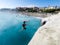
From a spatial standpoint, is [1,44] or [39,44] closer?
[39,44]

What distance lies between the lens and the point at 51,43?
1269 centimetres

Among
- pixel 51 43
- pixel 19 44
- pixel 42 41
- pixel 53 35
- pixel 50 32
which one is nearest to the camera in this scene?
pixel 51 43

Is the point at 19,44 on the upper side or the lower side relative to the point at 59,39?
lower

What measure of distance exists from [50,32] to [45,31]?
633 millimetres

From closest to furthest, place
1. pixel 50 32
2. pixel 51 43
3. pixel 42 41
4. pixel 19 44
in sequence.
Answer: pixel 51 43 → pixel 42 41 → pixel 50 32 → pixel 19 44

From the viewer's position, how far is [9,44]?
22734mm

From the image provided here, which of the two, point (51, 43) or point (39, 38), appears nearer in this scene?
point (51, 43)

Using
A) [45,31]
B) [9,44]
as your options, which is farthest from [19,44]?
[45,31]

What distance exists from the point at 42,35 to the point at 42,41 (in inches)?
62.7

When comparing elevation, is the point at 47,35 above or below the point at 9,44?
above

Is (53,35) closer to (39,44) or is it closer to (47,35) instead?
(47,35)

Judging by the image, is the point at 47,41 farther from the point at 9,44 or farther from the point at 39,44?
the point at 9,44

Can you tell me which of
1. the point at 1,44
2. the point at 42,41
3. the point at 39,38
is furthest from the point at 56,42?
the point at 1,44

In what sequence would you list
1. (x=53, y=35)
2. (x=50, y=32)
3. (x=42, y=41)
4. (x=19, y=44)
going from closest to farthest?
(x=42, y=41), (x=53, y=35), (x=50, y=32), (x=19, y=44)
